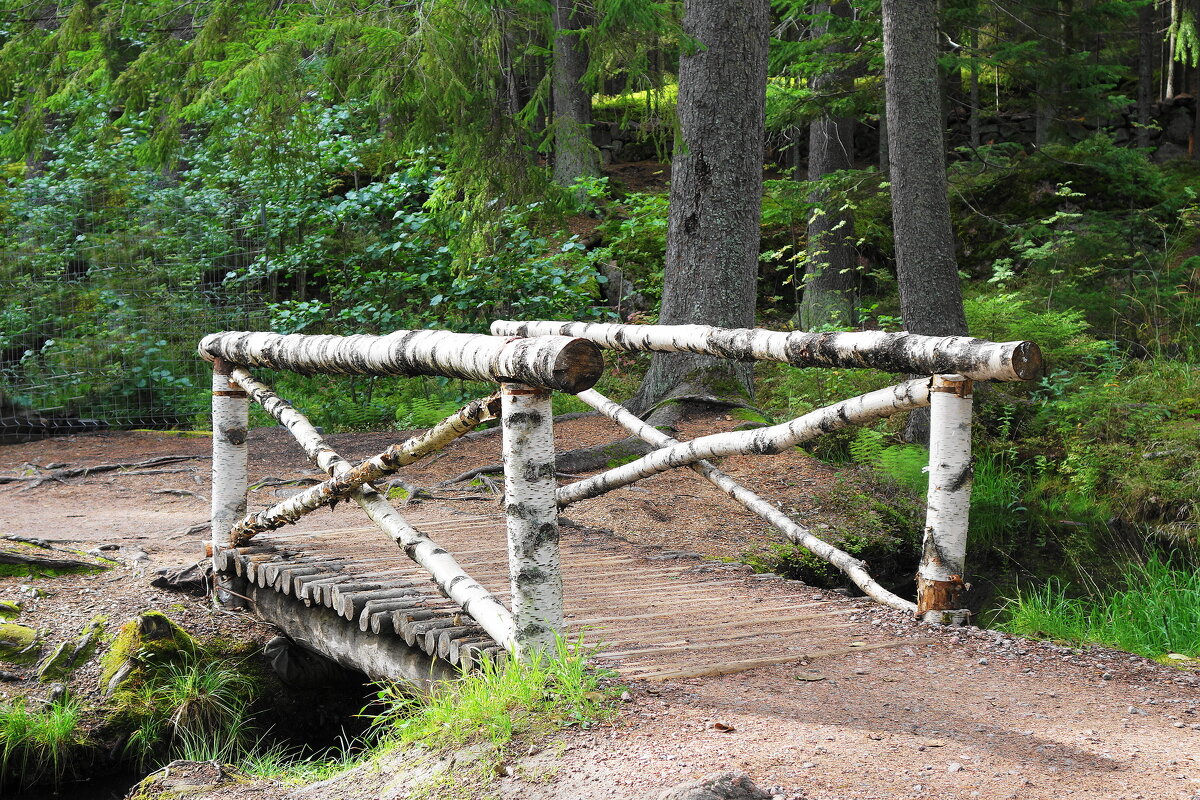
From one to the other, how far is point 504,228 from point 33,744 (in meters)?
7.95

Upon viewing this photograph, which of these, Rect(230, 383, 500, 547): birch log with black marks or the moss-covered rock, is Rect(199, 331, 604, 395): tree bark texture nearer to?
Rect(230, 383, 500, 547): birch log with black marks

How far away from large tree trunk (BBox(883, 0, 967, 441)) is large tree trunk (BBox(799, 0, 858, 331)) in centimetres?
230

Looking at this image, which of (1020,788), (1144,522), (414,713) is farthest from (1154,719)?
(1144,522)

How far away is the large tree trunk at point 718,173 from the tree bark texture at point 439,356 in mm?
4931

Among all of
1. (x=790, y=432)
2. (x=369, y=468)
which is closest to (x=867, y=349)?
(x=790, y=432)

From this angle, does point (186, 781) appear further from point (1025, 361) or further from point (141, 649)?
point (1025, 361)

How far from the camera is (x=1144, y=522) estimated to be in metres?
7.66

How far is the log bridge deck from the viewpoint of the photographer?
147 inches

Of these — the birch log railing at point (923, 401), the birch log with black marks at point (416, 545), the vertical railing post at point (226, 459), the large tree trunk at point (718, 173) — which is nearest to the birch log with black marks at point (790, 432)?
the birch log railing at point (923, 401)

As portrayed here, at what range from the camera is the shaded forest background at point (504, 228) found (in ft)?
23.4

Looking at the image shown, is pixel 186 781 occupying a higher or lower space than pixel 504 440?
lower

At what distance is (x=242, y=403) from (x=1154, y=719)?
14.9ft

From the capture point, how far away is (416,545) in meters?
4.00

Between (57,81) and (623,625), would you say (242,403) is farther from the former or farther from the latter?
(57,81)
